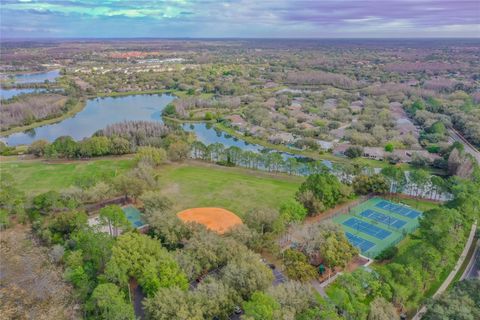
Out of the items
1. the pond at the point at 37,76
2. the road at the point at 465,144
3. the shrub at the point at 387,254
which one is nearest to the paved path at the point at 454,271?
the shrub at the point at 387,254

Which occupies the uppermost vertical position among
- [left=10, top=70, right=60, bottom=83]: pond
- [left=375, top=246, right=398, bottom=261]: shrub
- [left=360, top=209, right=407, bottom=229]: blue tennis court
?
[left=10, top=70, right=60, bottom=83]: pond

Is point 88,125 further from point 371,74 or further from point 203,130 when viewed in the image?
point 371,74

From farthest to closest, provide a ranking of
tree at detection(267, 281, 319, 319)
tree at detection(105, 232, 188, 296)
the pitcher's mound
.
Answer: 1. the pitcher's mound
2. tree at detection(105, 232, 188, 296)
3. tree at detection(267, 281, 319, 319)

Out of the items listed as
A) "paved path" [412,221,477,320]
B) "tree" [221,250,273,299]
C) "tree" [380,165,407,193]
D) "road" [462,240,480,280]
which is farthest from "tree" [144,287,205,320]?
"tree" [380,165,407,193]

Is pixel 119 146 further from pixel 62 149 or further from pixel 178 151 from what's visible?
pixel 178 151

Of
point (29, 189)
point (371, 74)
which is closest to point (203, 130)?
point (29, 189)

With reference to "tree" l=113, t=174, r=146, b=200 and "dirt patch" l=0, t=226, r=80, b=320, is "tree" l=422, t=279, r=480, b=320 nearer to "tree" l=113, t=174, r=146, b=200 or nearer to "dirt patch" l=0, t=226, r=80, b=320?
"dirt patch" l=0, t=226, r=80, b=320
